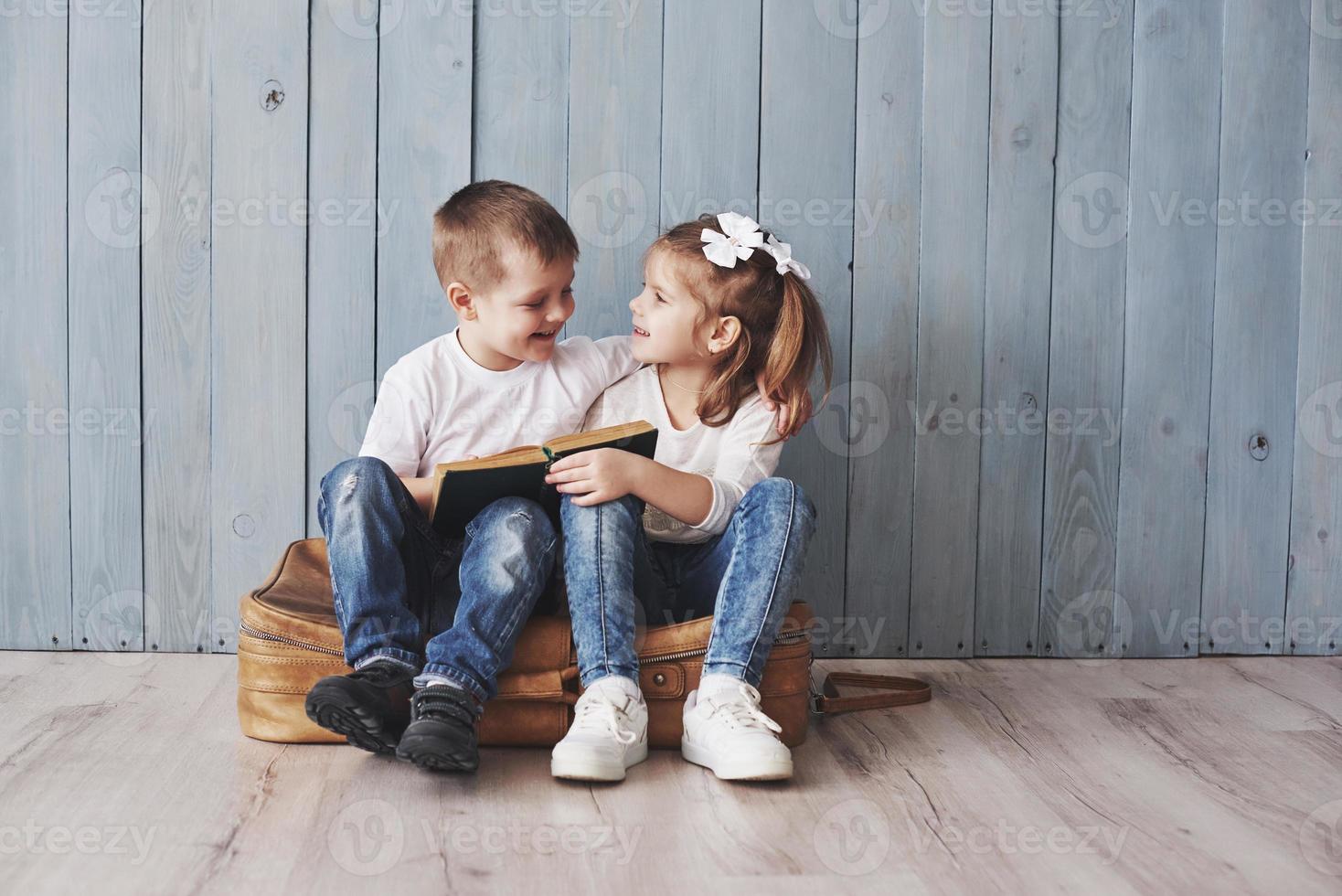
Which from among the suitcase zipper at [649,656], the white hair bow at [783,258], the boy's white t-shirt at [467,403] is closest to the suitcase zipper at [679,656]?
the suitcase zipper at [649,656]

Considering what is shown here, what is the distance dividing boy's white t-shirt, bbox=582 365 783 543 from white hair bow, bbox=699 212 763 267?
21 cm

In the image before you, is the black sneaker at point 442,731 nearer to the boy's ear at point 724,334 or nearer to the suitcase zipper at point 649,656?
the suitcase zipper at point 649,656

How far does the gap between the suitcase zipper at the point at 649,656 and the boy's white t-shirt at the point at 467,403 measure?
10.9 inches

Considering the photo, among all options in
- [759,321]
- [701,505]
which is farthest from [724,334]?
[701,505]

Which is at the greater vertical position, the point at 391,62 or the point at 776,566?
the point at 391,62

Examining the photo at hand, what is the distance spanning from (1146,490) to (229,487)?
1.57 metres

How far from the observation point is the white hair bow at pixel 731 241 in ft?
5.13

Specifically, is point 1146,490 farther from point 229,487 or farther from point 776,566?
point 229,487

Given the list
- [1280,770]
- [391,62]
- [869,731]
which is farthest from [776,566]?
[391,62]

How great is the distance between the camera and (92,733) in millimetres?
1460

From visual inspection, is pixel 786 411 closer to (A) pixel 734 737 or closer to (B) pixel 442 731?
(A) pixel 734 737

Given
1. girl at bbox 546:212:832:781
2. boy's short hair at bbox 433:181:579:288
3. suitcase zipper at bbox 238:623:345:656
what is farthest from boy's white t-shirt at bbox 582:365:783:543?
suitcase zipper at bbox 238:623:345:656

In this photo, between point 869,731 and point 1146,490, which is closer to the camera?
point 869,731

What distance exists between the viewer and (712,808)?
125 centimetres
